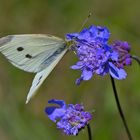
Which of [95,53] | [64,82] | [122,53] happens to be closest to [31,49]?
[95,53]

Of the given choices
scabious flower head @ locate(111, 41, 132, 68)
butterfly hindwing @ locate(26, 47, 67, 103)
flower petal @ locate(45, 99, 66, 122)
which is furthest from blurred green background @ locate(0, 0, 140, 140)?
scabious flower head @ locate(111, 41, 132, 68)

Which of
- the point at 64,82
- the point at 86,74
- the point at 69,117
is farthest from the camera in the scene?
the point at 64,82

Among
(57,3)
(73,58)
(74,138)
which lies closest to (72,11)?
(57,3)

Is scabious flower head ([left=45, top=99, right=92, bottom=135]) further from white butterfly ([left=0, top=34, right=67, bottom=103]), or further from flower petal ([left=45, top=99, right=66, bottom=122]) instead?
white butterfly ([left=0, top=34, right=67, bottom=103])

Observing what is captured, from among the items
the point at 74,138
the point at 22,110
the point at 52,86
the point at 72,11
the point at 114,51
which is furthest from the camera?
the point at 72,11

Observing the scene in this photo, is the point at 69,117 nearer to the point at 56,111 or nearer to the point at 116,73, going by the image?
the point at 56,111

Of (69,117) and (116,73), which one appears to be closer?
(116,73)

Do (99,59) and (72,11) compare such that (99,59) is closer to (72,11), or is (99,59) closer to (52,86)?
(52,86)

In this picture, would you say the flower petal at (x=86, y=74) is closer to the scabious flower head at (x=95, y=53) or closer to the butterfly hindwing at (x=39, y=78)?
the scabious flower head at (x=95, y=53)
